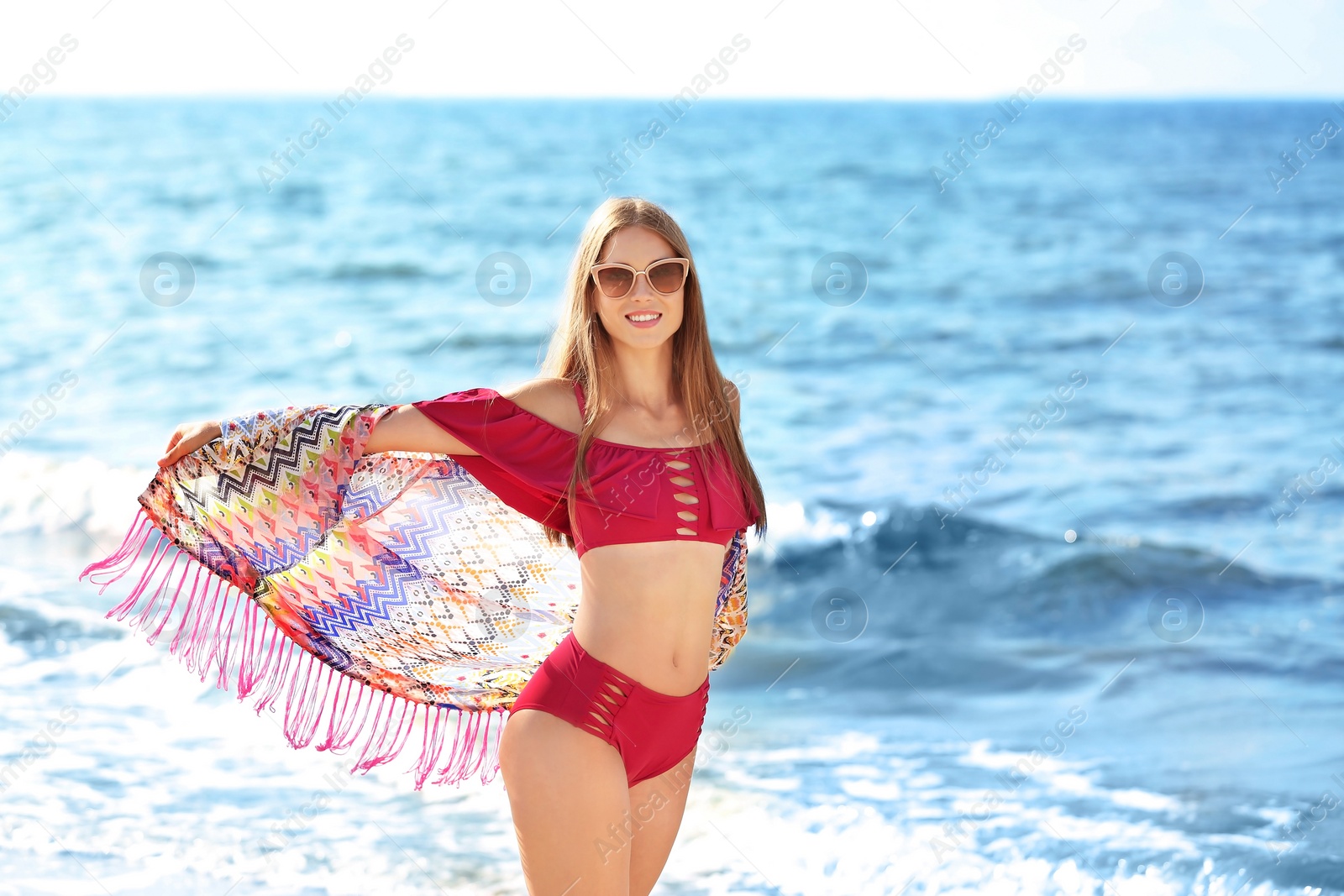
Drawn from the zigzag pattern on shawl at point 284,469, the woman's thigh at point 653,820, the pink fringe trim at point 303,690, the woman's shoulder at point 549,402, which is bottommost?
the woman's thigh at point 653,820

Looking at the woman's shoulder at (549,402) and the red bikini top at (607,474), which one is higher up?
the woman's shoulder at (549,402)

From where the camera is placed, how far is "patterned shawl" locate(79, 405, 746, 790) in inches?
125

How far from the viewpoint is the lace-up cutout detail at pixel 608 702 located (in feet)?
9.00

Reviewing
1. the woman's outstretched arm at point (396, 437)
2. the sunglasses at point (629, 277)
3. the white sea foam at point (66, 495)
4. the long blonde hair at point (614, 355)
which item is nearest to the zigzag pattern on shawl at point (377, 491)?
the woman's outstretched arm at point (396, 437)

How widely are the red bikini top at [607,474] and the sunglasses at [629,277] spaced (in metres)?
0.27

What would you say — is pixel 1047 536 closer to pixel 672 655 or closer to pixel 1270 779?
pixel 1270 779

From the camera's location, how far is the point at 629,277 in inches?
115

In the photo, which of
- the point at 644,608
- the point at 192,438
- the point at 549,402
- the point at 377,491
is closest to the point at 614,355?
the point at 549,402

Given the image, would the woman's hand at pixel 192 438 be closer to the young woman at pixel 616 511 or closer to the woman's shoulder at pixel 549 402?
the young woman at pixel 616 511

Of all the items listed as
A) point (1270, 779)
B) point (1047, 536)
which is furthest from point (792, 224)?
point (1270, 779)

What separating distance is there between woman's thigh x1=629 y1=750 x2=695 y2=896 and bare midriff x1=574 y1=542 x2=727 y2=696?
0.83 ft

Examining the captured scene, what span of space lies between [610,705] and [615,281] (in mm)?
1014

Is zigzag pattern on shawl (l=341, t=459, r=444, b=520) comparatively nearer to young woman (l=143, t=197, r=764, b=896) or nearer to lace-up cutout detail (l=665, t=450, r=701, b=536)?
young woman (l=143, t=197, r=764, b=896)

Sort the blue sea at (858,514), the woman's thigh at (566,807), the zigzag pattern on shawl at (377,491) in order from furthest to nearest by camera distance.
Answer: the blue sea at (858,514) < the zigzag pattern on shawl at (377,491) < the woman's thigh at (566,807)
